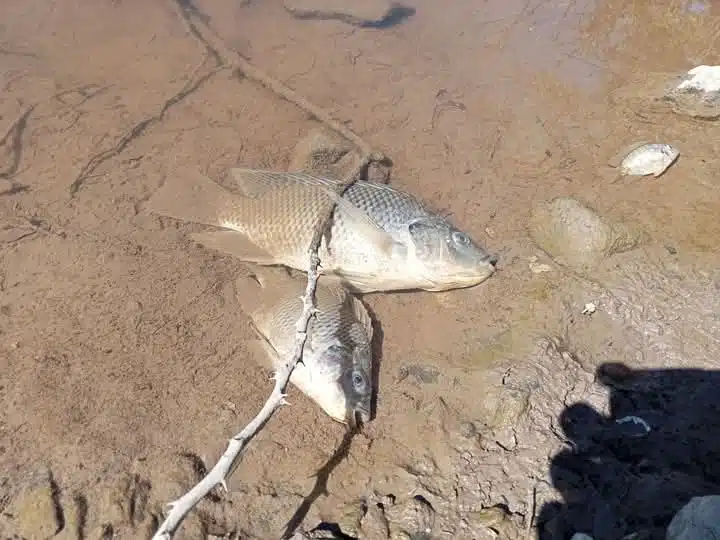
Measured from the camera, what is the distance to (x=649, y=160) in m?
4.70

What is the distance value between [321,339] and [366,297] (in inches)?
31.0

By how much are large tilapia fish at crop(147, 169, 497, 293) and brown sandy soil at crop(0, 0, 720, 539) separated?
19cm

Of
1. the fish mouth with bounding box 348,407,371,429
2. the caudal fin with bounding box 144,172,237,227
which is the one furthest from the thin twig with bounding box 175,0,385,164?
the fish mouth with bounding box 348,407,371,429

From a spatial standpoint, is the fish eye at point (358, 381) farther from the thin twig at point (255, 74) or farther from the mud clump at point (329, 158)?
the thin twig at point (255, 74)

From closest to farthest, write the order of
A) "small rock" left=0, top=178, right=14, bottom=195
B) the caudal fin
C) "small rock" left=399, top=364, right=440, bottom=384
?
"small rock" left=399, top=364, right=440, bottom=384, the caudal fin, "small rock" left=0, top=178, right=14, bottom=195

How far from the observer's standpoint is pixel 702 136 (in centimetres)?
501

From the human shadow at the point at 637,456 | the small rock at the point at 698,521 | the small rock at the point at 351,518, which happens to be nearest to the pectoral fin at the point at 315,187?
the human shadow at the point at 637,456

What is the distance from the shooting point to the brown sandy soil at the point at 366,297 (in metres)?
3.00

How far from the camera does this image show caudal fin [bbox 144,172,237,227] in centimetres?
447

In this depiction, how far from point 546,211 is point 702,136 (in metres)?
1.77

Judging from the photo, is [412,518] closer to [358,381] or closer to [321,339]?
[358,381]

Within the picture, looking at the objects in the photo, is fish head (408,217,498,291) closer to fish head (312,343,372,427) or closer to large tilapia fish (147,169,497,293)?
large tilapia fish (147,169,497,293)

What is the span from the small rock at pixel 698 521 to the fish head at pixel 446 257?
2153 mm

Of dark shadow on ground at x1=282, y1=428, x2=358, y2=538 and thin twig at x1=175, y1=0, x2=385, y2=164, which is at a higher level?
thin twig at x1=175, y1=0, x2=385, y2=164
